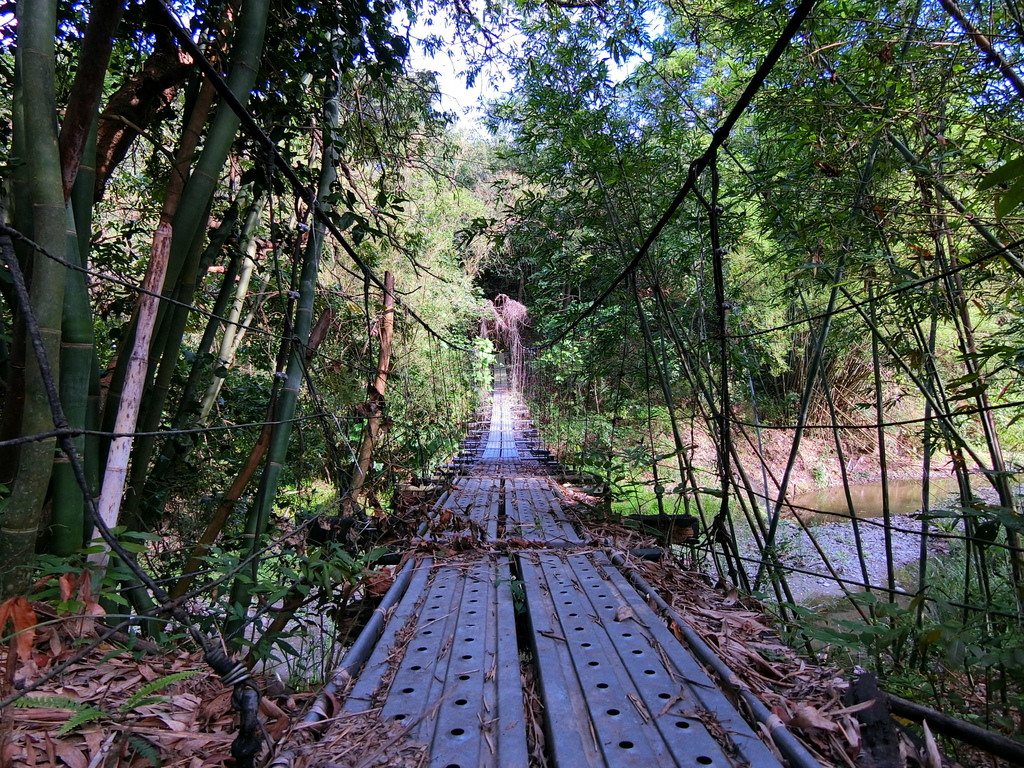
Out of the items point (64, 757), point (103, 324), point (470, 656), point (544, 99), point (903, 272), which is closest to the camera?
point (64, 757)

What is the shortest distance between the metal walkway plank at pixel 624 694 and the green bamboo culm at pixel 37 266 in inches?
35.1

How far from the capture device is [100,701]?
0.69 meters

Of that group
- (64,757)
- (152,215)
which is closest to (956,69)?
(64,757)

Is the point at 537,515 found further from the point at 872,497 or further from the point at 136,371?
the point at 872,497

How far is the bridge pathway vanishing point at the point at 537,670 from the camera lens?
0.74 metres

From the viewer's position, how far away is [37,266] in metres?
0.77

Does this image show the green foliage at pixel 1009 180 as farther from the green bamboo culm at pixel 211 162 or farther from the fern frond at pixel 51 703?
the green bamboo culm at pixel 211 162

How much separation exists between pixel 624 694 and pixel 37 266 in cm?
120

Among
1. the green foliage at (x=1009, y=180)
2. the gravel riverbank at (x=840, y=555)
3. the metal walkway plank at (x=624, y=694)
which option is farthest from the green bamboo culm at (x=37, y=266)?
the gravel riverbank at (x=840, y=555)

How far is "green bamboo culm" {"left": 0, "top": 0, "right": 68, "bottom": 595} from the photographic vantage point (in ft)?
2.52

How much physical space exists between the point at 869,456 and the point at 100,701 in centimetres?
880

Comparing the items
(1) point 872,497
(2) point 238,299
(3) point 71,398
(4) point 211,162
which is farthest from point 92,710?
(1) point 872,497

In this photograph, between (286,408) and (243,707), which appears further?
(286,408)

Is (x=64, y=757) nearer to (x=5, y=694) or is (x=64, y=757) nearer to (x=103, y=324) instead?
(x=5, y=694)
